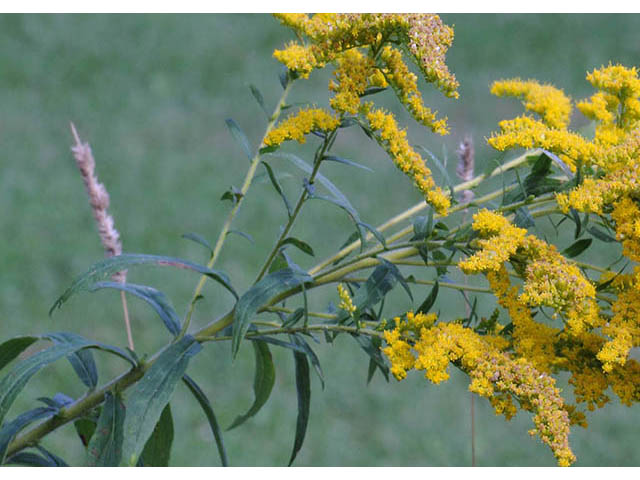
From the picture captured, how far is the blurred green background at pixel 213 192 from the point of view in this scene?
3.78 metres

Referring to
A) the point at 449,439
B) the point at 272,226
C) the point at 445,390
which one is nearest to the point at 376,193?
the point at 272,226

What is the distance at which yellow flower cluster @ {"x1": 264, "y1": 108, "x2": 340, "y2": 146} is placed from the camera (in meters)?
1.32

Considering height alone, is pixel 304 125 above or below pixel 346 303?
above

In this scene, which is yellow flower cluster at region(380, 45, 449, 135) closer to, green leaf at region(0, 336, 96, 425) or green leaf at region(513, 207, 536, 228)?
green leaf at region(513, 207, 536, 228)

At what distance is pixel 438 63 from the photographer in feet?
4.07

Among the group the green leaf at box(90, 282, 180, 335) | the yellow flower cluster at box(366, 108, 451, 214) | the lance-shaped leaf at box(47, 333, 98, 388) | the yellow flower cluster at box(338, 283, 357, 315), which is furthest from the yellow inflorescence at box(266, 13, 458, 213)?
the lance-shaped leaf at box(47, 333, 98, 388)

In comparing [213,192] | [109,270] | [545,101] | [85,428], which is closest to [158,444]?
[85,428]

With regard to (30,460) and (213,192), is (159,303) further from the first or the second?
(213,192)

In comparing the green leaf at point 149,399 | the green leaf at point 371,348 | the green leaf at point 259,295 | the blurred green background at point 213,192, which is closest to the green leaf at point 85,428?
the green leaf at point 149,399

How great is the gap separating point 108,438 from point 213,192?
3606 mm

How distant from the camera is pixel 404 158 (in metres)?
1.33

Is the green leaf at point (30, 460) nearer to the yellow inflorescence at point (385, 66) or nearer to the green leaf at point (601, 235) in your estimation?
the yellow inflorescence at point (385, 66)

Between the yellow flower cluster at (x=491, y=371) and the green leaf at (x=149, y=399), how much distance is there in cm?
37

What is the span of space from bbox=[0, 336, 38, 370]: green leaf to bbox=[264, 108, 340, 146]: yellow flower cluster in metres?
0.65
